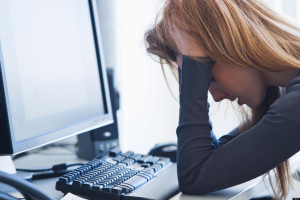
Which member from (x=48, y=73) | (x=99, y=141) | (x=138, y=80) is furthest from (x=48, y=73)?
(x=138, y=80)

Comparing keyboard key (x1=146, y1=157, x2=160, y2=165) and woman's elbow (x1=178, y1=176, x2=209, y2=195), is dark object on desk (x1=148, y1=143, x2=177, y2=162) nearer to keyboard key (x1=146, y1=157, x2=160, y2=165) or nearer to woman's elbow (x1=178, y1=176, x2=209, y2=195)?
keyboard key (x1=146, y1=157, x2=160, y2=165)

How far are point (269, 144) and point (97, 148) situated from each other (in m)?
0.53

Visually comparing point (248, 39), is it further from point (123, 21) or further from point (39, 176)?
point (123, 21)

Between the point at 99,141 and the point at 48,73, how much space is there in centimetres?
33

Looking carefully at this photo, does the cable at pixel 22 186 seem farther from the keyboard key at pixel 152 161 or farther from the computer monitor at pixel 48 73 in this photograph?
the keyboard key at pixel 152 161

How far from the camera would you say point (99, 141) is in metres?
1.11

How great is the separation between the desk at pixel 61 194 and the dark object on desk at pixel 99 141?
0.10 feet

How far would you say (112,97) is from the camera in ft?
3.76

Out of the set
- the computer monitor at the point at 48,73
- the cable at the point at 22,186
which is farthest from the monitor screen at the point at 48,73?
the cable at the point at 22,186

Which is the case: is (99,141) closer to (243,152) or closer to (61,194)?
(61,194)

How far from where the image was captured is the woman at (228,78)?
0.69 metres

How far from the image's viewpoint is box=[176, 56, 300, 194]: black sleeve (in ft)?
2.25

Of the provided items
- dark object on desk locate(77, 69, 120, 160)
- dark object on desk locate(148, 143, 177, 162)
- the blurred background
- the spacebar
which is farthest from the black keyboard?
the blurred background

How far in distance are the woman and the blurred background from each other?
472 millimetres
